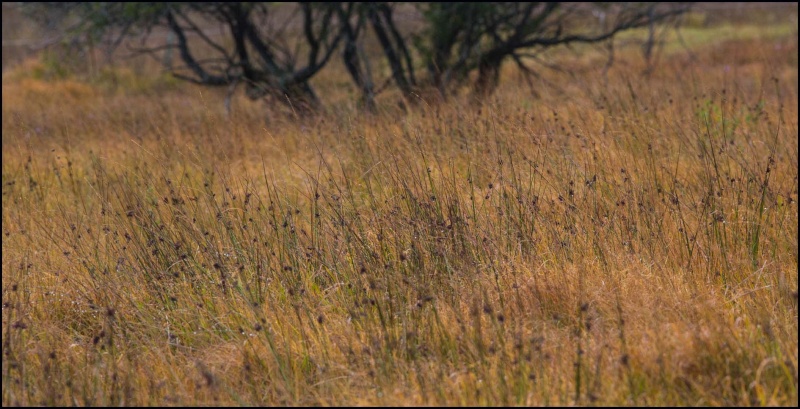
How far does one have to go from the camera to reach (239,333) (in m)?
3.24

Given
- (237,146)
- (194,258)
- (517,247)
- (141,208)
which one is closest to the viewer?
(517,247)

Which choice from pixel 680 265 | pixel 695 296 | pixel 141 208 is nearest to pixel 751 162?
pixel 680 265

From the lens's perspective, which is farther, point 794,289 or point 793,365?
point 794,289

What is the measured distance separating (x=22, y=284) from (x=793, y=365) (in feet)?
11.1

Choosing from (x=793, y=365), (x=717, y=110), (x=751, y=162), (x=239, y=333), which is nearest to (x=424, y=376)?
(x=239, y=333)

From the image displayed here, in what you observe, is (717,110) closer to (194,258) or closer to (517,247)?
(517,247)

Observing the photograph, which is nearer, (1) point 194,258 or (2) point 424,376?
(2) point 424,376

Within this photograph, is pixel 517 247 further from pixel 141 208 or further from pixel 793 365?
pixel 141 208

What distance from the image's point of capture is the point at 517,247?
12.4 feet

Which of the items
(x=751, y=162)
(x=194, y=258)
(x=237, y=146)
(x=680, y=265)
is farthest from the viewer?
(x=237, y=146)

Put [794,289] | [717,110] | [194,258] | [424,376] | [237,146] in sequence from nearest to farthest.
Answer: [424,376] → [794,289] → [194,258] → [717,110] → [237,146]

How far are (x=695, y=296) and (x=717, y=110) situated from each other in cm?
356

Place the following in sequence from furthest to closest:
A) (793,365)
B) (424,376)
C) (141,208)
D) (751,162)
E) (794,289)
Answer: (751,162), (141,208), (794,289), (424,376), (793,365)

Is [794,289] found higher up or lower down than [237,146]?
lower down
